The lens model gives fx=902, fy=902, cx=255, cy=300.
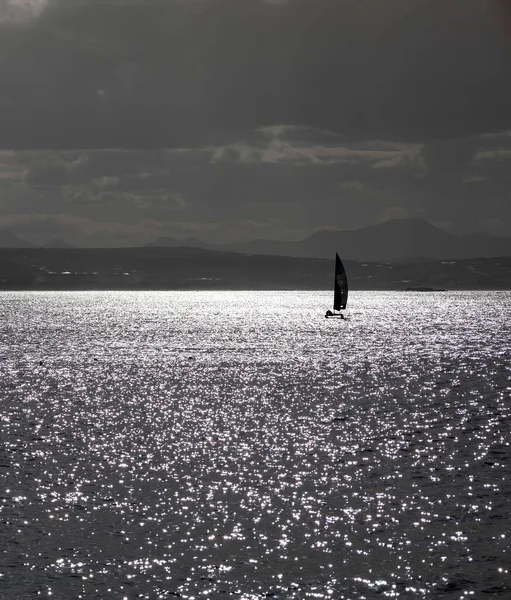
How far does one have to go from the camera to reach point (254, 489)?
44125 millimetres

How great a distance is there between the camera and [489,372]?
113438 mm

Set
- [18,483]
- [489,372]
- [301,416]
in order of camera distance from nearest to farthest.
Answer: [18,483]
[301,416]
[489,372]

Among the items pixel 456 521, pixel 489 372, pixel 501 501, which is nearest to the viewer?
pixel 456 521

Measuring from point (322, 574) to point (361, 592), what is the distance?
2.20m

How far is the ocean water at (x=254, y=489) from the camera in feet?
101

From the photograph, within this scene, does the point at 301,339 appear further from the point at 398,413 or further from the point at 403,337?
the point at 398,413

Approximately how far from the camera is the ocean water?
30.9m

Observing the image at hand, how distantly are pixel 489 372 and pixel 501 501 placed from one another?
243 feet

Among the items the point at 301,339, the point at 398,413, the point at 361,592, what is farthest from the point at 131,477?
the point at 301,339

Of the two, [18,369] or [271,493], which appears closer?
[271,493]

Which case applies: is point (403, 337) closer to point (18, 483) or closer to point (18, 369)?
point (18, 369)

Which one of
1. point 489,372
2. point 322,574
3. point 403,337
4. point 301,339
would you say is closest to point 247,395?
Result: point 489,372

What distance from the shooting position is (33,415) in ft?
238

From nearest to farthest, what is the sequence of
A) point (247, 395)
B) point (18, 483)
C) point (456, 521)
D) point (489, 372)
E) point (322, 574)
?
1. point (322, 574)
2. point (456, 521)
3. point (18, 483)
4. point (247, 395)
5. point (489, 372)
